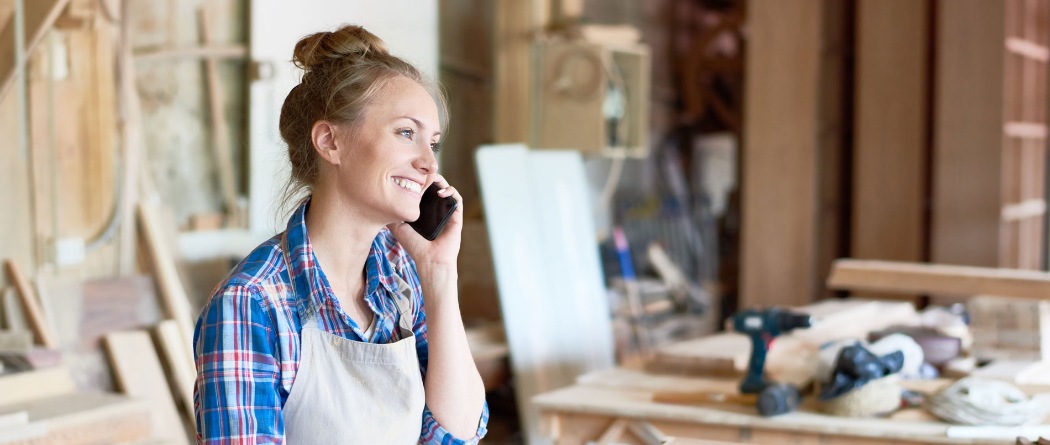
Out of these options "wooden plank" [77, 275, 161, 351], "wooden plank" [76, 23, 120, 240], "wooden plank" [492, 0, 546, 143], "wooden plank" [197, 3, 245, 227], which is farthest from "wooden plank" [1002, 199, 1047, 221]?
"wooden plank" [76, 23, 120, 240]

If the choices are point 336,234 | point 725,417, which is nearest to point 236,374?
point 336,234

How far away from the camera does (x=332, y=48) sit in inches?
79.9

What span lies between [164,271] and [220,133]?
62cm

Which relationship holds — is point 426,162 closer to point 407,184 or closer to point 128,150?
point 407,184

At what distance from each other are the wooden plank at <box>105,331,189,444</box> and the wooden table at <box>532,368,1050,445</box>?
125cm

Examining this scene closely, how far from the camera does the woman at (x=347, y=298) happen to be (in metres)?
1.81

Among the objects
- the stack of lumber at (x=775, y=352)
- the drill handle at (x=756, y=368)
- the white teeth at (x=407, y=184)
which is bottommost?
the stack of lumber at (x=775, y=352)

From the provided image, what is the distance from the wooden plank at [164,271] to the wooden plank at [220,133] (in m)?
0.37

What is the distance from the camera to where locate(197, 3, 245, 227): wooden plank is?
13.8 ft

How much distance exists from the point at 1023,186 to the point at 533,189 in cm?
327

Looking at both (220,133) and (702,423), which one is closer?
(702,423)

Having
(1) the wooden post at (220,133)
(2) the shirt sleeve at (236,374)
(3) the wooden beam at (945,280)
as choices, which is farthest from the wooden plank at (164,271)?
(3) the wooden beam at (945,280)

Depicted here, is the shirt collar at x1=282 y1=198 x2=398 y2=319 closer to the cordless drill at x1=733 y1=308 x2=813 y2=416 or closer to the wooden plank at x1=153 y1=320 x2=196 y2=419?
the cordless drill at x1=733 y1=308 x2=813 y2=416

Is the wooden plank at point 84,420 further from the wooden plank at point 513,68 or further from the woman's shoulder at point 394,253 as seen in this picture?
the wooden plank at point 513,68
